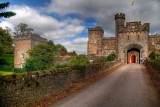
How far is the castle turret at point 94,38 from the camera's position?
6644 centimetres

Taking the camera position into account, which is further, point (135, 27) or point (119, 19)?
point (119, 19)

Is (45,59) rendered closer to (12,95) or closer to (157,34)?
(157,34)

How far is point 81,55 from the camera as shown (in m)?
30.0

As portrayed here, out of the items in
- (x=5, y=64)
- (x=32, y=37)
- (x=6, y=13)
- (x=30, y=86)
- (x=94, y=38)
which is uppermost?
(x=94, y=38)

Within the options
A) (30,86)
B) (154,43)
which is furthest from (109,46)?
(30,86)

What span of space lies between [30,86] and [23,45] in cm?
4908

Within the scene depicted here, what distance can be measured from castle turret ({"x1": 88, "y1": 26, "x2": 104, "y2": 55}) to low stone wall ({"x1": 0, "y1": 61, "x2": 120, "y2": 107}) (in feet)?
175

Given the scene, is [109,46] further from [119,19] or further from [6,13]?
[6,13]

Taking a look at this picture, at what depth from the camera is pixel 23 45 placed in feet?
184

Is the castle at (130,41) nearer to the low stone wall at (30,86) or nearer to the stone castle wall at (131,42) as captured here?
the stone castle wall at (131,42)

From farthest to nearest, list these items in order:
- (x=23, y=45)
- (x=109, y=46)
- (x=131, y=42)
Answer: (x=109, y=46), (x=131, y=42), (x=23, y=45)

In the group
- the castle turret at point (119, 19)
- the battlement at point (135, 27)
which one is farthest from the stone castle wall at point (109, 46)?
the battlement at point (135, 27)

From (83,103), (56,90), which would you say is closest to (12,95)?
(83,103)

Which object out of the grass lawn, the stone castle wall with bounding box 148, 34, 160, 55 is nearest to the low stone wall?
the grass lawn
